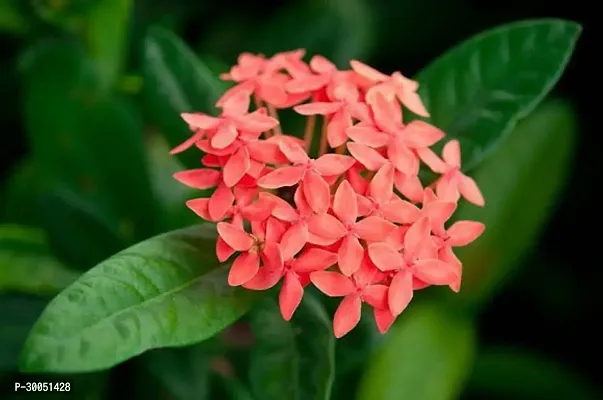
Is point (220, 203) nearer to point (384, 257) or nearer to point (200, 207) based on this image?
point (200, 207)

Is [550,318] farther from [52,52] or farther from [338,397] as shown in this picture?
[52,52]

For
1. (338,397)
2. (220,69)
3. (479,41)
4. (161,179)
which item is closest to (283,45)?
(220,69)

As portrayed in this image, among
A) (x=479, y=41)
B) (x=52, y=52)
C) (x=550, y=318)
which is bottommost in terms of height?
(x=550, y=318)

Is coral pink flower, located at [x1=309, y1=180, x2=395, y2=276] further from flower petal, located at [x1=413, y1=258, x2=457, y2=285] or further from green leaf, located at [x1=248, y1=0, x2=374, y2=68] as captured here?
green leaf, located at [x1=248, y1=0, x2=374, y2=68]

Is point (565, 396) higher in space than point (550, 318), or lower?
lower

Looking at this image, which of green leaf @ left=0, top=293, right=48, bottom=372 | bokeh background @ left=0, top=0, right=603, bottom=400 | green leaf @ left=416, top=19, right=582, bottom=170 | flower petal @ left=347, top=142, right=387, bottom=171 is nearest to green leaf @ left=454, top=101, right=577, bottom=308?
bokeh background @ left=0, top=0, right=603, bottom=400

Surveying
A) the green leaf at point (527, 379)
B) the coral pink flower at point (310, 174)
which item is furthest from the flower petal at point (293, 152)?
the green leaf at point (527, 379)

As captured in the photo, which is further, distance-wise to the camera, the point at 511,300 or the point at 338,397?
the point at 511,300
